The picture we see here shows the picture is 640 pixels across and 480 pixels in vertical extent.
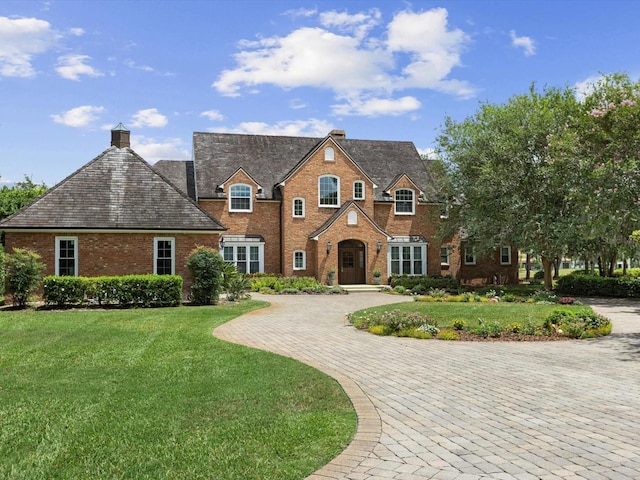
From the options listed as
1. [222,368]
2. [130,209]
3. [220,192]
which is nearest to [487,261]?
[220,192]

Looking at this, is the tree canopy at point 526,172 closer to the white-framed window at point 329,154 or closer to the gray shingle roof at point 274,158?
the gray shingle roof at point 274,158

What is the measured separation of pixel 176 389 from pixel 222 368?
1.58 m

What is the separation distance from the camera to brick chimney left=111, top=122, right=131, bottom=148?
27480 mm

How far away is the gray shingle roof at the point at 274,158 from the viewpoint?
36.4 m

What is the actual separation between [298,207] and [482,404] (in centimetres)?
2899

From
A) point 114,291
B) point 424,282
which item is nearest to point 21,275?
point 114,291

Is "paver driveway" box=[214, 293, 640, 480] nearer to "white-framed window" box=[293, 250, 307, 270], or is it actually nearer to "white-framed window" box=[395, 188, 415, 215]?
"white-framed window" box=[293, 250, 307, 270]

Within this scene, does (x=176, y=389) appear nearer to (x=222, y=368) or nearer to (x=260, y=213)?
(x=222, y=368)

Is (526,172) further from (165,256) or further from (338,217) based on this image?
(165,256)

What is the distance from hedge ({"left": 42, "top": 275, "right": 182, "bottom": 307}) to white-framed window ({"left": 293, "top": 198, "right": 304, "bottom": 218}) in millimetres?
14892

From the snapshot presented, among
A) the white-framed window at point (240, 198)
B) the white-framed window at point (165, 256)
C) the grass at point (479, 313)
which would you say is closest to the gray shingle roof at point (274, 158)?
the white-framed window at point (240, 198)

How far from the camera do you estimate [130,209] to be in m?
24.6

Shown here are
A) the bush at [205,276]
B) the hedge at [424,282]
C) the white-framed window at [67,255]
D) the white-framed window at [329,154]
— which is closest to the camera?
the bush at [205,276]

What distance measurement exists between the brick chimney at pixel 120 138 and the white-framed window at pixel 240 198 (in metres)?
8.81
